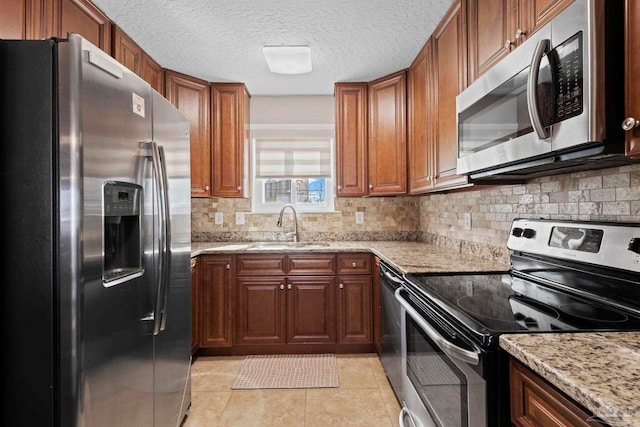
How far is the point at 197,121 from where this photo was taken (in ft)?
10.00

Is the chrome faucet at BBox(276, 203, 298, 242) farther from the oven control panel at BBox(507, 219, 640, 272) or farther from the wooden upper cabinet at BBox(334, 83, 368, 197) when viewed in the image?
the oven control panel at BBox(507, 219, 640, 272)

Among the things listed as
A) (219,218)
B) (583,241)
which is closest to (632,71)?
(583,241)

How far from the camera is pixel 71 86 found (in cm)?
108

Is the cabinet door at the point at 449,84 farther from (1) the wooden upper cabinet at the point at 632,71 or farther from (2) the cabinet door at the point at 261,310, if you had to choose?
(2) the cabinet door at the point at 261,310

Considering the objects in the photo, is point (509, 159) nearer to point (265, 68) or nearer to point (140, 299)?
point (140, 299)

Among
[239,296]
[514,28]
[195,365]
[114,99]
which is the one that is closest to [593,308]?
[514,28]

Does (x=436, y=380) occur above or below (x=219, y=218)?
below

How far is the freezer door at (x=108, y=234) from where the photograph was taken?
43.0 inches

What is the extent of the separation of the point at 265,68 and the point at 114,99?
1.77 m

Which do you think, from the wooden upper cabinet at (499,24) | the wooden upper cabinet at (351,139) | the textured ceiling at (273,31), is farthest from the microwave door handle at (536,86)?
the wooden upper cabinet at (351,139)

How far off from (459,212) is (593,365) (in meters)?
1.92

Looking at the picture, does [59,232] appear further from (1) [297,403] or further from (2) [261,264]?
(2) [261,264]

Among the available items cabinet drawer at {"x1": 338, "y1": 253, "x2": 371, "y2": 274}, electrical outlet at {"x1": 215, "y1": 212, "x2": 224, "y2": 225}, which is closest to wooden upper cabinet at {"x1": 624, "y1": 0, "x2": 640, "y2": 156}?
cabinet drawer at {"x1": 338, "y1": 253, "x2": 371, "y2": 274}

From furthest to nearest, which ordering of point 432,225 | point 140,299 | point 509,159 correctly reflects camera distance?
point 432,225 < point 140,299 < point 509,159
